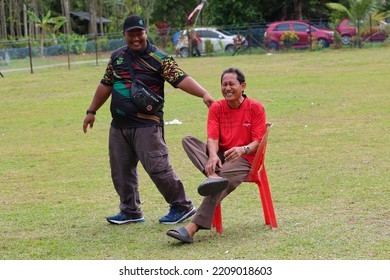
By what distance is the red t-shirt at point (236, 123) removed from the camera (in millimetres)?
6824

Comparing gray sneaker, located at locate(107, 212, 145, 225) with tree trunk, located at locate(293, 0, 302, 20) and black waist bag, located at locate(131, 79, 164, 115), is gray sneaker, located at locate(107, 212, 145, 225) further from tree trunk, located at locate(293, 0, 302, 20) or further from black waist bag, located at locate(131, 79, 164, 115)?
tree trunk, located at locate(293, 0, 302, 20)

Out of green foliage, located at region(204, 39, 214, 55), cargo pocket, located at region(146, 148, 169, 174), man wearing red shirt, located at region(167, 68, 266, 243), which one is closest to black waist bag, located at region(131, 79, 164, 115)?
cargo pocket, located at region(146, 148, 169, 174)

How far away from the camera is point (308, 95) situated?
63.9ft

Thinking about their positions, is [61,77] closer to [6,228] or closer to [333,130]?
[333,130]

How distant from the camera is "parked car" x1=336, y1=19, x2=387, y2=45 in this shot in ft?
126

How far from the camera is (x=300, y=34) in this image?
128 feet

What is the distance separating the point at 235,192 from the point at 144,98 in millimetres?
2098

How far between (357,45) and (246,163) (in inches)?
1268

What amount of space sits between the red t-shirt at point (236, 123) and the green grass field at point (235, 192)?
29.8 inches

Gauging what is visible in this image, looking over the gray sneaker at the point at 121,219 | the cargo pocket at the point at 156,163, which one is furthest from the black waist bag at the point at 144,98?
the gray sneaker at the point at 121,219

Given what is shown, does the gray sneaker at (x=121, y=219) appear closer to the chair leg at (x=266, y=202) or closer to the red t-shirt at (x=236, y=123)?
the red t-shirt at (x=236, y=123)

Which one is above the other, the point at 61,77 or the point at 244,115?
the point at 244,115

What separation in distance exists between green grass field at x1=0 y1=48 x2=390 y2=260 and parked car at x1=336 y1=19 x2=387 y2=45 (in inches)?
676

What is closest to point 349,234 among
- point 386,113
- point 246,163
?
point 246,163
